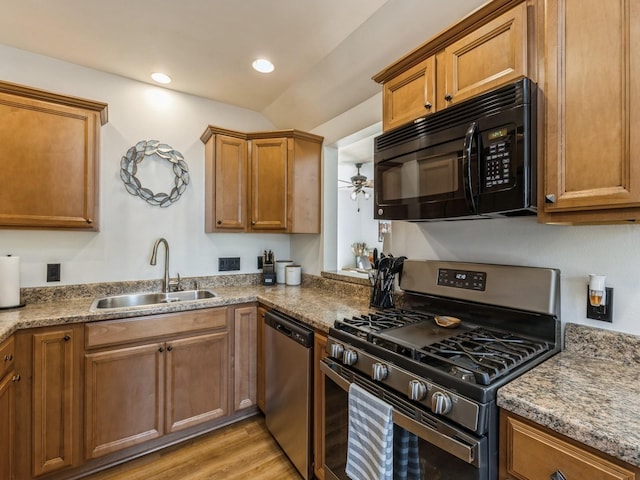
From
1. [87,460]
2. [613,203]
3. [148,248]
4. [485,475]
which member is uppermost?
[613,203]

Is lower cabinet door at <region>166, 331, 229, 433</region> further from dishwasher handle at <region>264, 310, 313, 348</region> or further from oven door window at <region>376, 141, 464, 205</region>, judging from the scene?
oven door window at <region>376, 141, 464, 205</region>

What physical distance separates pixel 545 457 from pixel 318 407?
1.04m

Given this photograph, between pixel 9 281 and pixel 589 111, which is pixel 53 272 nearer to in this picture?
pixel 9 281

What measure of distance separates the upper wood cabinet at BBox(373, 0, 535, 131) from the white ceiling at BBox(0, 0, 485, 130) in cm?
32

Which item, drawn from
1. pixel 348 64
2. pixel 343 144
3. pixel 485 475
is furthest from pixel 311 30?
pixel 485 475

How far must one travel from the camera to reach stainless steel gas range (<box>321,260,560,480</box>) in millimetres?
930

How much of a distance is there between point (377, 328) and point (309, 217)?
4.77 ft

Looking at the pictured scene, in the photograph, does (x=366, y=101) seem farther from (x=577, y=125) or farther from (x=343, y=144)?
(x=577, y=125)

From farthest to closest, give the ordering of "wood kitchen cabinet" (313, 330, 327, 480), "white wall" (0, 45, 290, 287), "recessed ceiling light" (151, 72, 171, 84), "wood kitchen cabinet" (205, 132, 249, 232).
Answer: "wood kitchen cabinet" (205, 132, 249, 232)
"recessed ceiling light" (151, 72, 171, 84)
"white wall" (0, 45, 290, 287)
"wood kitchen cabinet" (313, 330, 327, 480)

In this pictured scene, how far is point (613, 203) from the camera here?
3.06 ft

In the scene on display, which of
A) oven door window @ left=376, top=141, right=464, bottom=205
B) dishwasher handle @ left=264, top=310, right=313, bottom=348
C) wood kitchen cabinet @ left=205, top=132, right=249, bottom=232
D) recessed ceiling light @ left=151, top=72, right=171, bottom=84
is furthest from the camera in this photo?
wood kitchen cabinet @ left=205, top=132, right=249, bottom=232

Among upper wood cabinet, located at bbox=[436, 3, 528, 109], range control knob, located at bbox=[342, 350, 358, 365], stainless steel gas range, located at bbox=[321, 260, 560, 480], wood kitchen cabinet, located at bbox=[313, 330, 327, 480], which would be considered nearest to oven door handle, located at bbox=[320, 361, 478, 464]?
stainless steel gas range, located at bbox=[321, 260, 560, 480]

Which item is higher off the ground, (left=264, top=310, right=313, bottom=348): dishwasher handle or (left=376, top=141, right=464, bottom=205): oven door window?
(left=376, top=141, right=464, bottom=205): oven door window

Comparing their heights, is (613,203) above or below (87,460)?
above
